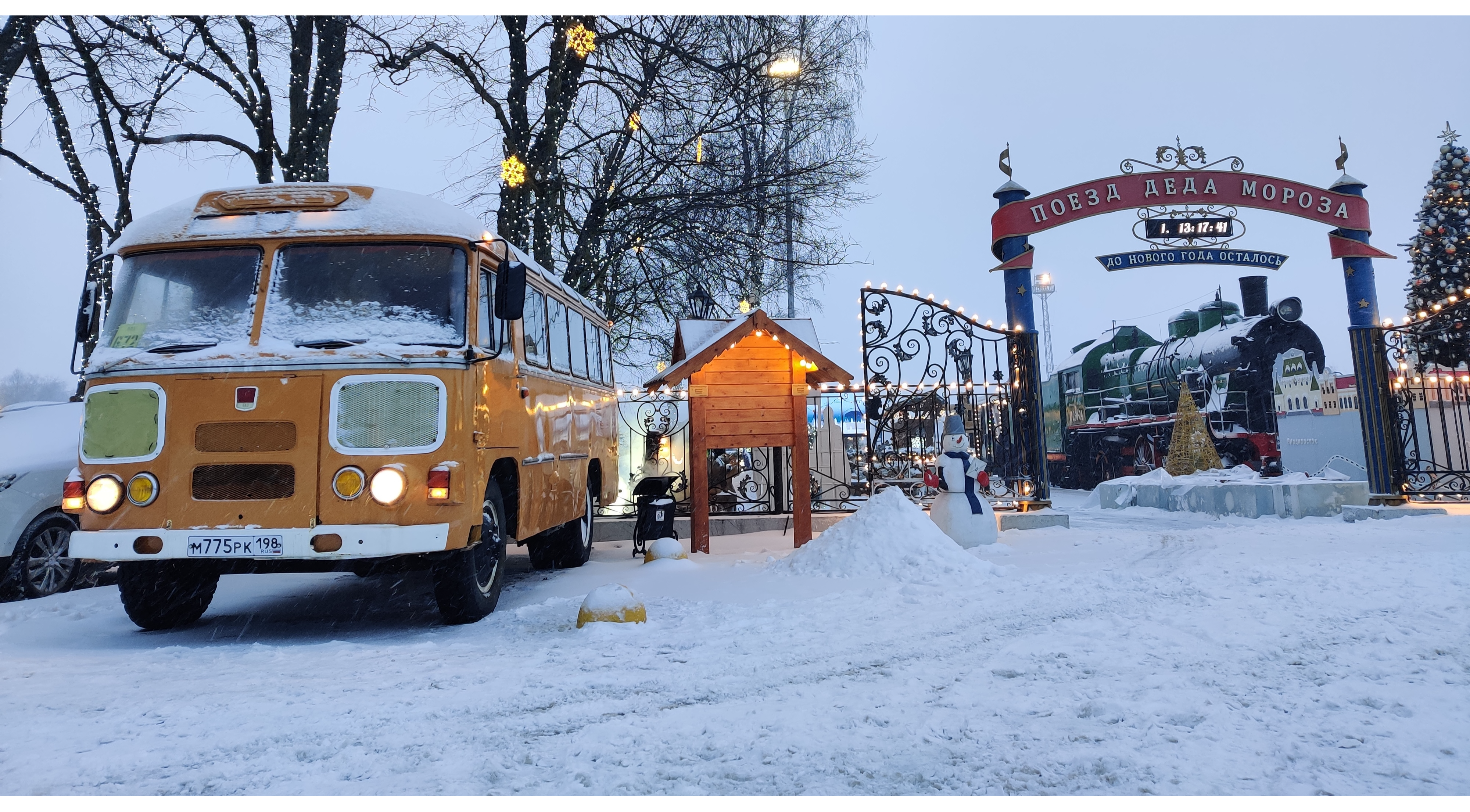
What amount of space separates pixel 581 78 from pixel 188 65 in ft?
19.8

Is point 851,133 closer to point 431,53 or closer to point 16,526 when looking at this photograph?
point 431,53

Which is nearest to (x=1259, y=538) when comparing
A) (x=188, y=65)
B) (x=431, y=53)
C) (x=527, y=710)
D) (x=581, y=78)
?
(x=527, y=710)

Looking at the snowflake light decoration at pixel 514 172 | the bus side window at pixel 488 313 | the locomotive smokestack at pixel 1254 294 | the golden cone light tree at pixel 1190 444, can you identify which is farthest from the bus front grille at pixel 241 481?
the locomotive smokestack at pixel 1254 294

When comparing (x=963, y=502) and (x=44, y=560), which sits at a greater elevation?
(x=963, y=502)

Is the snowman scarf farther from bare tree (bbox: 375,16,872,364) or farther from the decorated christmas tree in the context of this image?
the decorated christmas tree

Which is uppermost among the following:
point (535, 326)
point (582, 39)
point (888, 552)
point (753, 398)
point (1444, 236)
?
point (582, 39)

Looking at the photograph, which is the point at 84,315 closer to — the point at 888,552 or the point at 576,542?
the point at 576,542

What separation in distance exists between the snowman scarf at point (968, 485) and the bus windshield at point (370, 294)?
5441mm

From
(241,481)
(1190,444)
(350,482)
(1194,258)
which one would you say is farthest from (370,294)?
(1190,444)

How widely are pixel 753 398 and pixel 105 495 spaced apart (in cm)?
594

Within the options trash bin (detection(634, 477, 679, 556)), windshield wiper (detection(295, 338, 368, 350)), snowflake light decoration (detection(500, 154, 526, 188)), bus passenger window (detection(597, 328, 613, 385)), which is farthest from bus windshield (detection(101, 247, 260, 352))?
snowflake light decoration (detection(500, 154, 526, 188))

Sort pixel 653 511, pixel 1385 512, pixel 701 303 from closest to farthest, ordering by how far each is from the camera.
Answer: pixel 653 511 < pixel 1385 512 < pixel 701 303

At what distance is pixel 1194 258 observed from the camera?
11.9 m

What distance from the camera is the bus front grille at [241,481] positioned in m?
5.30
